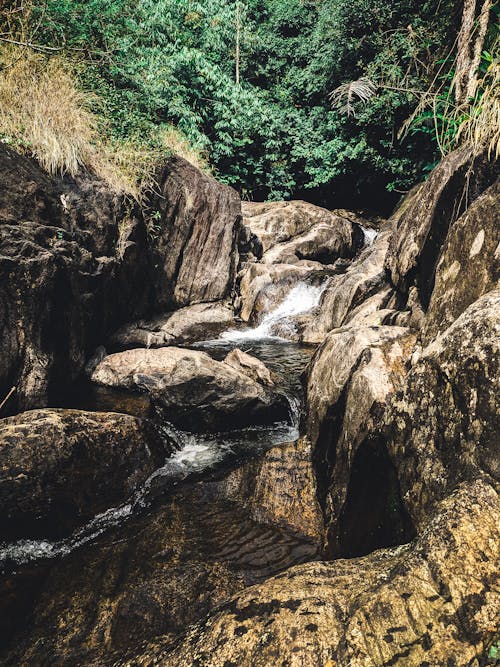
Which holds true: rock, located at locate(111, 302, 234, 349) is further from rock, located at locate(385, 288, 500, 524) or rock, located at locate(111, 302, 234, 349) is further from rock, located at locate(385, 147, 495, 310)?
rock, located at locate(385, 288, 500, 524)

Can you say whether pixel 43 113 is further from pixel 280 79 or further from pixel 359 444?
pixel 280 79

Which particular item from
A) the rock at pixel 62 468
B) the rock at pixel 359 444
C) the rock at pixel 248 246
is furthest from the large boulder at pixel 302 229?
the rock at pixel 62 468

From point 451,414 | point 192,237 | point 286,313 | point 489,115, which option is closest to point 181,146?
point 192,237

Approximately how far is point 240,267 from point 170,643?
10.1 m

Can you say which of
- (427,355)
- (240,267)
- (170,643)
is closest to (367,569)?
(170,643)

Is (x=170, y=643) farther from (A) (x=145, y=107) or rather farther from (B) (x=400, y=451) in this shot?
(A) (x=145, y=107)

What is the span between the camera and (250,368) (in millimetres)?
5969

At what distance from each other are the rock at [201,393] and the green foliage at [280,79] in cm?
683

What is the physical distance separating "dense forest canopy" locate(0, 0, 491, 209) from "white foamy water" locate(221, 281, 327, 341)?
5.33 m

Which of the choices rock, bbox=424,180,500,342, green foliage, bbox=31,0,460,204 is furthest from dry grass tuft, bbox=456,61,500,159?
green foliage, bbox=31,0,460,204

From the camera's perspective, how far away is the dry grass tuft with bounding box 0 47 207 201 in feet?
18.7

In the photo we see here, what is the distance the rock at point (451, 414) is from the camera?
1.71 metres

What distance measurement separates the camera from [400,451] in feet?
7.41

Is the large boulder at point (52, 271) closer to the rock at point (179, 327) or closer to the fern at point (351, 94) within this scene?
the rock at point (179, 327)
